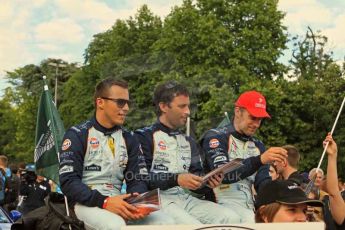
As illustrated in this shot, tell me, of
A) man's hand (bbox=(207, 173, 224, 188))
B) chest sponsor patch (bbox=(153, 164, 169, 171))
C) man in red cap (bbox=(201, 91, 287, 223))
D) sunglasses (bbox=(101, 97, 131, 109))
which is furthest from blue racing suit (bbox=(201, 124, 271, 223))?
sunglasses (bbox=(101, 97, 131, 109))

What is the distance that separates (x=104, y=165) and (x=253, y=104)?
1266 mm

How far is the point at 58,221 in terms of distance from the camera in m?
5.29

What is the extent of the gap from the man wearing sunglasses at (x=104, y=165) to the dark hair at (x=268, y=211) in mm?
927

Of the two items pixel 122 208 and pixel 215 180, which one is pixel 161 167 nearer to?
pixel 215 180

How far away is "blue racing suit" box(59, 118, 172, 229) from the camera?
5.16 meters

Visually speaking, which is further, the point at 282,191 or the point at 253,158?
the point at 253,158

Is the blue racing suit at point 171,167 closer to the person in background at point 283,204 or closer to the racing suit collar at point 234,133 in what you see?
the racing suit collar at point 234,133

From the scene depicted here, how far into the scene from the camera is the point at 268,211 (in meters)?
4.29

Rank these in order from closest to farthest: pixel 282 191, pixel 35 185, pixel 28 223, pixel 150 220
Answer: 1. pixel 282 191
2. pixel 150 220
3. pixel 28 223
4. pixel 35 185

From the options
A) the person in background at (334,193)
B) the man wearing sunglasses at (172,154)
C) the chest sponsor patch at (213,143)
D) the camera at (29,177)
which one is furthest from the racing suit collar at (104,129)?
the camera at (29,177)

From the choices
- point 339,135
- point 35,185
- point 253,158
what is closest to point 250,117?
point 253,158

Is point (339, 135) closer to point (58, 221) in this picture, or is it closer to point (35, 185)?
point (35, 185)

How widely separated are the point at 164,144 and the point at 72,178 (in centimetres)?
75

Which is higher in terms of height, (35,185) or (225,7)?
(225,7)
